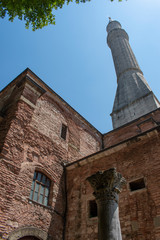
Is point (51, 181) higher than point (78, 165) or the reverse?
the reverse

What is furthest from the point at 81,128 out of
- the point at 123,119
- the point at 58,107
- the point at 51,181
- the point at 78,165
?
the point at 123,119

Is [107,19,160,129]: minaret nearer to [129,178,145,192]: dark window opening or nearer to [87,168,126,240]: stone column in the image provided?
[129,178,145,192]: dark window opening

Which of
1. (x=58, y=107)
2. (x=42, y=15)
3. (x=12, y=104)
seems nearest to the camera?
(x=42, y=15)

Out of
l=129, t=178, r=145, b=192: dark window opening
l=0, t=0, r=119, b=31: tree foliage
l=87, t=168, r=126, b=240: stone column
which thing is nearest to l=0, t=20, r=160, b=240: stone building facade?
l=129, t=178, r=145, b=192: dark window opening

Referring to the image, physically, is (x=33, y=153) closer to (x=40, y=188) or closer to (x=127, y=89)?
(x=40, y=188)

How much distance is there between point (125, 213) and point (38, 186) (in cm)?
342

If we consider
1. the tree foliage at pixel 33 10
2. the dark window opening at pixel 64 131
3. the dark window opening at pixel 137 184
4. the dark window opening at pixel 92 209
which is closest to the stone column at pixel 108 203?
the dark window opening at pixel 137 184

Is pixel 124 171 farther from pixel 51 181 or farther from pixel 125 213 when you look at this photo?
pixel 51 181

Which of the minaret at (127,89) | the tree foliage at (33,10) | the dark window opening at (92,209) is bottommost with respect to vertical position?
the dark window opening at (92,209)

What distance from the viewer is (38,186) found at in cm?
788

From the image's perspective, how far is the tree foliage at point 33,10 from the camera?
5457 mm

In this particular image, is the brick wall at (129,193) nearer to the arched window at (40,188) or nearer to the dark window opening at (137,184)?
the dark window opening at (137,184)

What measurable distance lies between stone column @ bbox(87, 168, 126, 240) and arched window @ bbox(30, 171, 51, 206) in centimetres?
360

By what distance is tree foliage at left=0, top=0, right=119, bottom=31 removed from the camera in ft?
17.9
